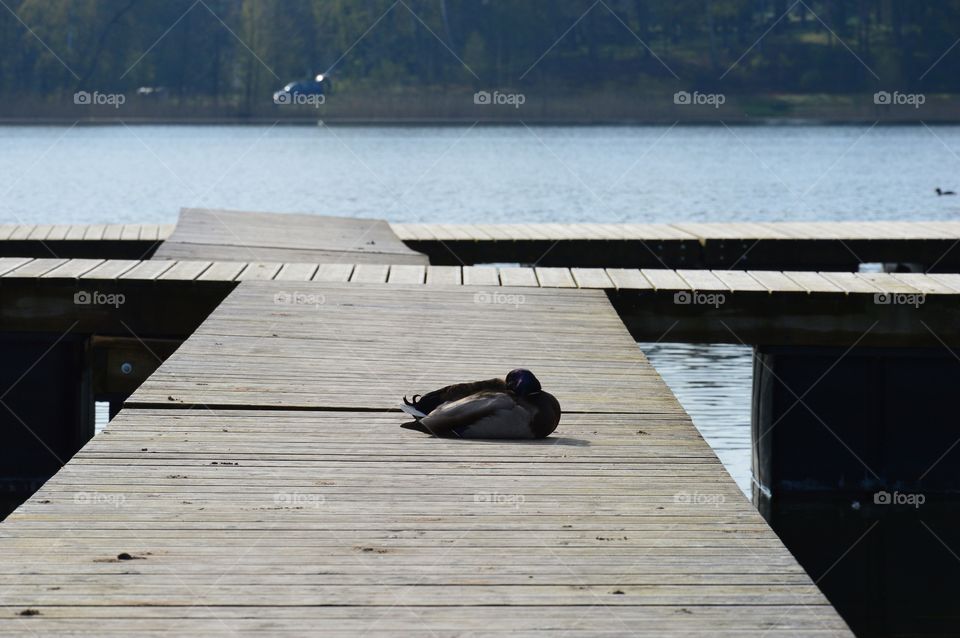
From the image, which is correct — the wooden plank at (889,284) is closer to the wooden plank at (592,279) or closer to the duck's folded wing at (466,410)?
the wooden plank at (592,279)

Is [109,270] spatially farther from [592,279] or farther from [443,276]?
[592,279]

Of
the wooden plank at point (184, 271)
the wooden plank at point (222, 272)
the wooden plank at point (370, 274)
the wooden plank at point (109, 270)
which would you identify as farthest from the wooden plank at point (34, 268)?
the wooden plank at point (370, 274)

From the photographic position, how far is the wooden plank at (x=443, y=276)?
36.5 ft

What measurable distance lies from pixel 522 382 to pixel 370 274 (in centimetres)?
581

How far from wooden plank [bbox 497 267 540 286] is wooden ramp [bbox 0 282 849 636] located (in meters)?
3.34

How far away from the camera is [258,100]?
107812 millimetres

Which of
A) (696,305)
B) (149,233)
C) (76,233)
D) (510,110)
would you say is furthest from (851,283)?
(510,110)

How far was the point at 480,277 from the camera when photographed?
1138 centimetres

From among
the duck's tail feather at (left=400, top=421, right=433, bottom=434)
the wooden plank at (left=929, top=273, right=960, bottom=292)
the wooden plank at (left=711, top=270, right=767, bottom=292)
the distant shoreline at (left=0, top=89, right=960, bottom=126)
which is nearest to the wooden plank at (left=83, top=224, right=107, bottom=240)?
the wooden plank at (left=711, top=270, right=767, bottom=292)

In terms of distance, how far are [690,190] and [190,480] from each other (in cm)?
4918

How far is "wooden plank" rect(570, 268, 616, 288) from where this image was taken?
34.6 feet

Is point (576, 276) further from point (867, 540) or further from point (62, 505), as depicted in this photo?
point (62, 505)

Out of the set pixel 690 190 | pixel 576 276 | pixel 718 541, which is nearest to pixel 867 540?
pixel 576 276

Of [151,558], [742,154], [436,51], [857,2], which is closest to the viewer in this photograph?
[151,558]
